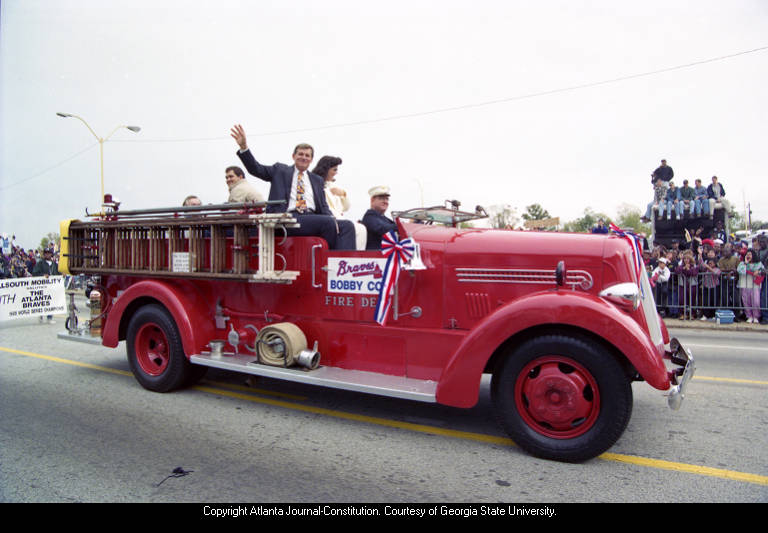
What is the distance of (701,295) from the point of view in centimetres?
1085

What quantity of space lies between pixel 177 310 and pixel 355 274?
6.11 feet

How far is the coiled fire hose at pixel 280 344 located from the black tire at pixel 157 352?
1.04m

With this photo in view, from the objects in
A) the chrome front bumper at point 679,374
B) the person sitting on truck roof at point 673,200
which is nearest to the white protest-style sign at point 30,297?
the chrome front bumper at point 679,374

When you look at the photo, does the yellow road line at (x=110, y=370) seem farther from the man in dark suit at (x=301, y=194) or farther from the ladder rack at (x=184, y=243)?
the man in dark suit at (x=301, y=194)

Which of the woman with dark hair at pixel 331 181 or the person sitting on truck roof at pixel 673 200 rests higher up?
the person sitting on truck roof at pixel 673 200

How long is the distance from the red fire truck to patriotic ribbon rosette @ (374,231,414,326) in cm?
3

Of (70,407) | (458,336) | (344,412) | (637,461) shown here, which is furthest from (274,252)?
(637,461)

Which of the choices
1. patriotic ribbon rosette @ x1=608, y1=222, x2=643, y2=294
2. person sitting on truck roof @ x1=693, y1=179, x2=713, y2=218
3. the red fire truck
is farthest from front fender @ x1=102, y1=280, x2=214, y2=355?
person sitting on truck roof @ x1=693, y1=179, x2=713, y2=218

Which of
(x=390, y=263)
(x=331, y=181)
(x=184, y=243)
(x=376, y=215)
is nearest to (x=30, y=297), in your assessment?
(x=184, y=243)

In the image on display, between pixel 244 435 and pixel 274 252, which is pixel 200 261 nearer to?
pixel 274 252

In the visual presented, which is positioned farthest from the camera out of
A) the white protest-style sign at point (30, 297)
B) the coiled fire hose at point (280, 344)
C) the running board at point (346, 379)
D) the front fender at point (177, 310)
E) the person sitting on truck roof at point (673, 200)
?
the person sitting on truck roof at point (673, 200)

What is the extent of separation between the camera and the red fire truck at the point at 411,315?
319 centimetres
